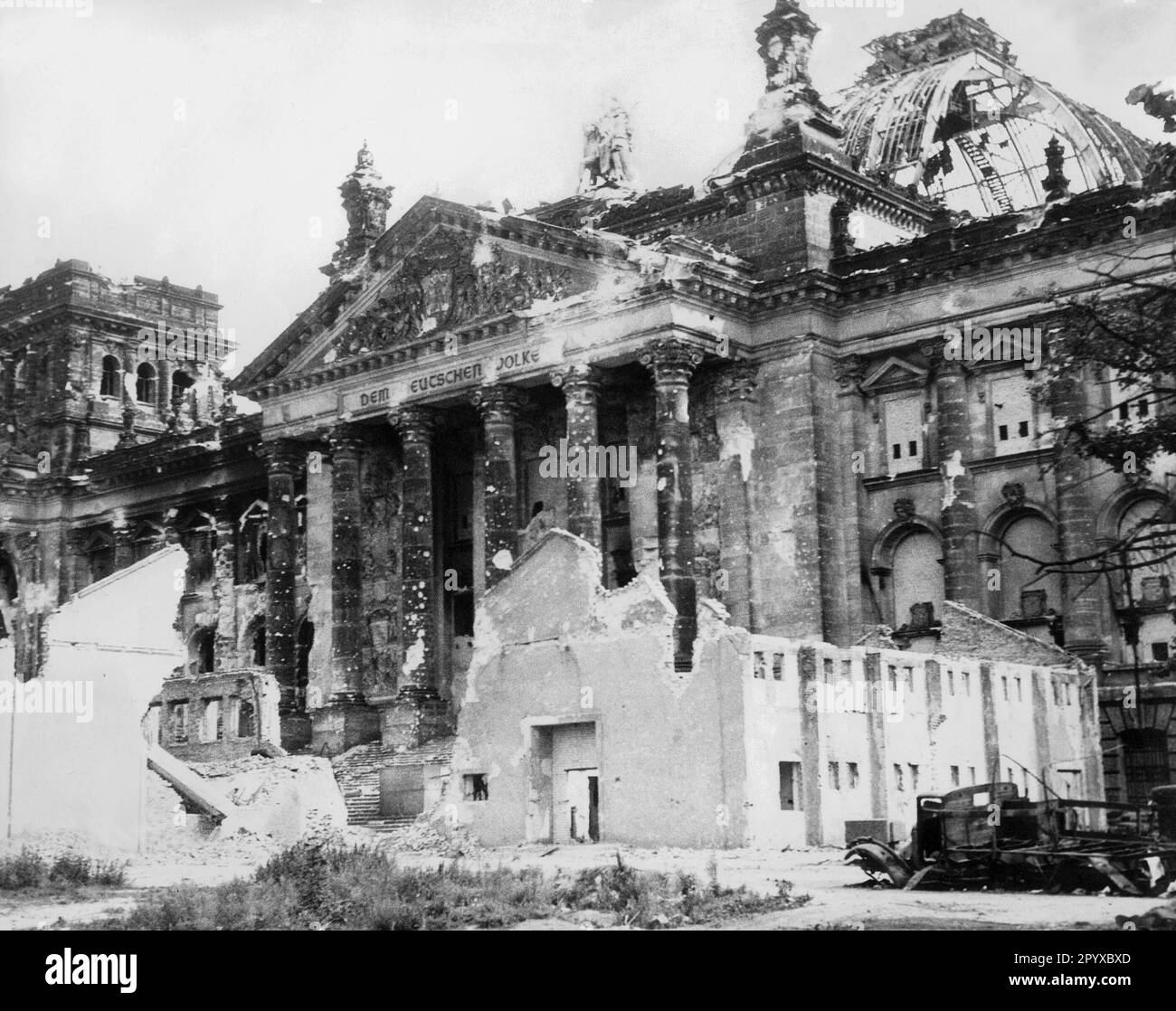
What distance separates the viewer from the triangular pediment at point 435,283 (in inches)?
1695

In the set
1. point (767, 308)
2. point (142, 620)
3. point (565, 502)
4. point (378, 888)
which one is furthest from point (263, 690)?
point (378, 888)

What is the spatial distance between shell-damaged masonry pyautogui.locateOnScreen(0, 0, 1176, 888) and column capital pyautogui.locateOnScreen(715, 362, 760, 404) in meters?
0.07

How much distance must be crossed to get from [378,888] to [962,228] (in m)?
25.0

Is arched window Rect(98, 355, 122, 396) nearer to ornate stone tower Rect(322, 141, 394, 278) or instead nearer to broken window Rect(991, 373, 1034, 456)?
ornate stone tower Rect(322, 141, 394, 278)

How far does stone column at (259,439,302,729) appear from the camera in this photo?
157 feet

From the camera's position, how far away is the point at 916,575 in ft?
137

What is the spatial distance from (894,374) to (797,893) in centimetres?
2202

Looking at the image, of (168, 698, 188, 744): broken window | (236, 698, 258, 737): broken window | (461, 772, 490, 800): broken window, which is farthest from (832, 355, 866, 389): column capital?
(168, 698, 188, 744): broken window

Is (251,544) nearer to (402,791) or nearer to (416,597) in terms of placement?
(416,597)

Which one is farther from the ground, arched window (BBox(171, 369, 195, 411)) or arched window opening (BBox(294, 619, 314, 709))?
arched window (BBox(171, 369, 195, 411))

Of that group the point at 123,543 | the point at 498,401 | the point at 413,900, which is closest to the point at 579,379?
the point at 498,401

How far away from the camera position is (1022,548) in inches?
1578

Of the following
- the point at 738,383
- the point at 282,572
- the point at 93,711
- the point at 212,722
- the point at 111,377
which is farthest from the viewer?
the point at 111,377

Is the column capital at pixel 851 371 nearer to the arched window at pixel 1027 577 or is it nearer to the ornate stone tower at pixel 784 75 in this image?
the arched window at pixel 1027 577
